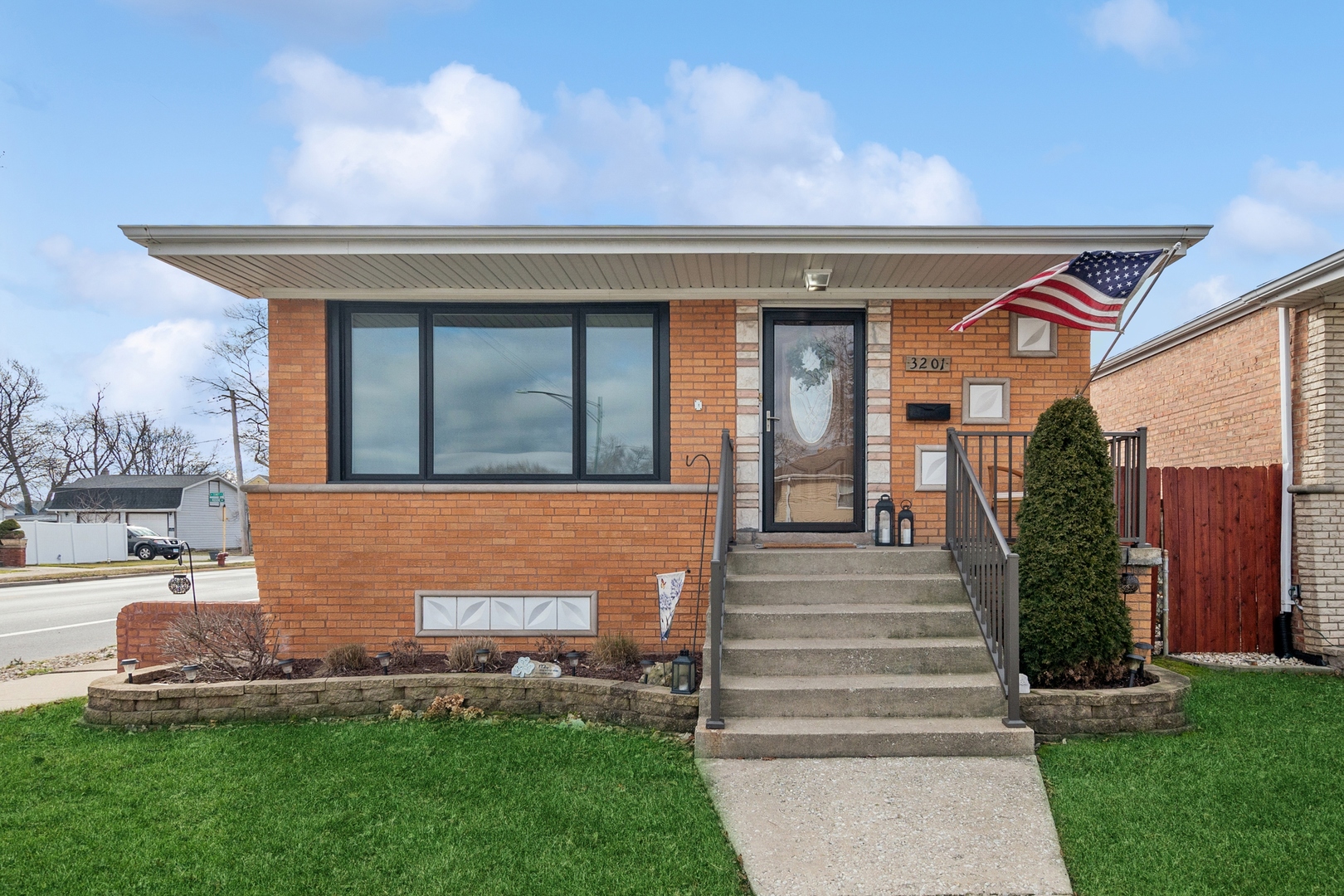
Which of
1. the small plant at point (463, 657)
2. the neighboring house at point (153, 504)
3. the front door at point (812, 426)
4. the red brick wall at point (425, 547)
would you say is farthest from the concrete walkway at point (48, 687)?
the neighboring house at point (153, 504)

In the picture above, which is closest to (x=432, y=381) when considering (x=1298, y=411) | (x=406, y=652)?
(x=406, y=652)

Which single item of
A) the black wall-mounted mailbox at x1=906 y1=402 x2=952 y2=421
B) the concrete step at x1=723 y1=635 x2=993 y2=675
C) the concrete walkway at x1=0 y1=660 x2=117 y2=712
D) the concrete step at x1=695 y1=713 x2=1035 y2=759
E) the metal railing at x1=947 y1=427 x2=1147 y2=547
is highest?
the black wall-mounted mailbox at x1=906 y1=402 x2=952 y2=421

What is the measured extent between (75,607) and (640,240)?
45.3 feet

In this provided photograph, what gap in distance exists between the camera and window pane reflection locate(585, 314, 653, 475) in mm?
6309

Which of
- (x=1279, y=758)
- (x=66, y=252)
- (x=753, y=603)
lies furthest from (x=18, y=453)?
(x=1279, y=758)

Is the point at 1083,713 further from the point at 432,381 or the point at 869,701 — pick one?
the point at 432,381

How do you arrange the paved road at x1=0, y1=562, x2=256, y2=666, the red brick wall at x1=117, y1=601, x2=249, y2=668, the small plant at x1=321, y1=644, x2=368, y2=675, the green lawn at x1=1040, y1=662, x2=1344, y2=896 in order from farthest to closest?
1. the paved road at x1=0, y1=562, x2=256, y2=666
2. the red brick wall at x1=117, y1=601, x2=249, y2=668
3. the small plant at x1=321, y1=644, x2=368, y2=675
4. the green lawn at x1=1040, y1=662, x2=1344, y2=896

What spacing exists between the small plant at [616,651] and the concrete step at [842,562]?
97 centimetres

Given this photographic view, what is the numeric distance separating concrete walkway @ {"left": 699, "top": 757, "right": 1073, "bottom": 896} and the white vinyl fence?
31.0 m

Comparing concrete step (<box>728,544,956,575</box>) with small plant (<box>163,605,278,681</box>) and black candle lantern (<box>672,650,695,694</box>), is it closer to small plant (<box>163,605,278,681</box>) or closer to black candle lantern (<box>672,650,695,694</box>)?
black candle lantern (<box>672,650,695,694</box>)

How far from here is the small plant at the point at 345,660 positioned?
5578 millimetres

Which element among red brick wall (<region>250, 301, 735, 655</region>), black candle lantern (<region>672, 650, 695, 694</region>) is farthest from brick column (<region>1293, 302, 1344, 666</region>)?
black candle lantern (<region>672, 650, 695, 694</region>)

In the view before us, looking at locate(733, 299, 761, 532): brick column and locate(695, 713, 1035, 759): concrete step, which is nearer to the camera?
locate(695, 713, 1035, 759): concrete step

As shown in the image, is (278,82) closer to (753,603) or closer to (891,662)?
(753,603)
